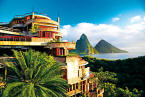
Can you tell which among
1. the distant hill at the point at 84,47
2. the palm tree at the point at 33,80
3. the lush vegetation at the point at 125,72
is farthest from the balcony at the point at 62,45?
the distant hill at the point at 84,47

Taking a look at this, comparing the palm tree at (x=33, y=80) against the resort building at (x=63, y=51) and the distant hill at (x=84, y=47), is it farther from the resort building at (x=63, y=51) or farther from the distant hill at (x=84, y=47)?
the distant hill at (x=84, y=47)

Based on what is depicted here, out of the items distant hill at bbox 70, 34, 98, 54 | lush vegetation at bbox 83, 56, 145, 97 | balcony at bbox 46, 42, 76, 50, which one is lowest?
lush vegetation at bbox 83, 56, 145, 97

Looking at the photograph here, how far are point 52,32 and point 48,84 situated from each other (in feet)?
57.5

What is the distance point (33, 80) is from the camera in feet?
35.8

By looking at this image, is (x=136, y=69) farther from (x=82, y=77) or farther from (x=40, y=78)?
(x=40, y=78)

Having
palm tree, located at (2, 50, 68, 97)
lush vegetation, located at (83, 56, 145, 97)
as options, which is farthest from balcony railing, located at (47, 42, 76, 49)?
lush vegetation, located at (83, 56, 145, 97)

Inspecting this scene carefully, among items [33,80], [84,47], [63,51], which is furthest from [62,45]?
[84,47]

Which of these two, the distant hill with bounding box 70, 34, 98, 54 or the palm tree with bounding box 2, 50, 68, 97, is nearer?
the palm tree with bounding box 2, 50, 68, 97

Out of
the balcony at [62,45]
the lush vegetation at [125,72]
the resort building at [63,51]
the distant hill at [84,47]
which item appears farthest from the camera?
the distant hill at [84,47]

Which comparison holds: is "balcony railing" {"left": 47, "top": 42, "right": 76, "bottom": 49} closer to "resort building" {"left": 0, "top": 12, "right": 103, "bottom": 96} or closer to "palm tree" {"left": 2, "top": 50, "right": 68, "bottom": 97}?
"resort building" {"left": 0, "top": 12, "right": 103, "bottom": 96}

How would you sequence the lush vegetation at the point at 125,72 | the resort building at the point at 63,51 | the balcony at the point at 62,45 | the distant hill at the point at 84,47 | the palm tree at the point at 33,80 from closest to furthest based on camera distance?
the palm tree at the point at 33,80 → the resort building at the point at 63,51 → the balcony at the point at 62,45 → the lush vegetation at the point at 125,72 → the distant hill at the point at 84,47

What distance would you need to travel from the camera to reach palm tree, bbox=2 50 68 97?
376 inches

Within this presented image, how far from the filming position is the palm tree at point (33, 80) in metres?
9.55

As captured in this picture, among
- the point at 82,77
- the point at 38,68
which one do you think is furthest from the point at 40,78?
the point at 82,77
